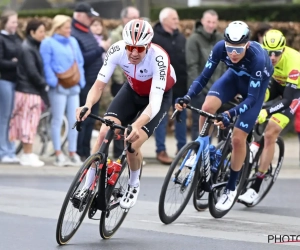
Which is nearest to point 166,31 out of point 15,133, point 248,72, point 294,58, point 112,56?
point 15,133

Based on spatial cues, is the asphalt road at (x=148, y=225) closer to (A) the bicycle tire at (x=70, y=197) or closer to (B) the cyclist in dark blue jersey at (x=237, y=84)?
(A) the bicycle tire at (x=70, y=197)

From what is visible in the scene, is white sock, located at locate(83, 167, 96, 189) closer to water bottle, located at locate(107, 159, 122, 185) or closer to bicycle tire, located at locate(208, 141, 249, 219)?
water bottle, located at locate(107, 159, 122, 185)

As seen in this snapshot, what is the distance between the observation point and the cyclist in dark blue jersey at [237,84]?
9.73 metres

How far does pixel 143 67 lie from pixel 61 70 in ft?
17.4

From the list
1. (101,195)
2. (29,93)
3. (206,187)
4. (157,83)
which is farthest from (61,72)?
(101,195)

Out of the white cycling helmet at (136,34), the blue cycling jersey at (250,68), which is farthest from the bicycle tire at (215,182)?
the white cycling helmet at (136,34)

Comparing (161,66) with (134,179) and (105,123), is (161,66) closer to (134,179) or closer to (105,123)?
(105,123)

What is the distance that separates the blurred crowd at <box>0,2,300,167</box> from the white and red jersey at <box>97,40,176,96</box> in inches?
203

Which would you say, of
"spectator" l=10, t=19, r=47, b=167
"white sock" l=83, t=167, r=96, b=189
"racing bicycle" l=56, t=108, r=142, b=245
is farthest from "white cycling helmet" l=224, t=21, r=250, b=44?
"spectator" l=10, t=19, r=47, b=167

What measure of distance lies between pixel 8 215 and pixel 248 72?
288 cm

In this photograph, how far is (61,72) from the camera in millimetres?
14188

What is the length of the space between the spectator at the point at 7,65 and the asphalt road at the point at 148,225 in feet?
6.00

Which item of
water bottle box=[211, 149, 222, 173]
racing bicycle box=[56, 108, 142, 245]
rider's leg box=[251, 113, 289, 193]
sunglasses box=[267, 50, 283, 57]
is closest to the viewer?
racing bicycle box=[56, 108, 142, 245]

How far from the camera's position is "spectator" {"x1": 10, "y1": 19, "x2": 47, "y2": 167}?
46.3 feet
